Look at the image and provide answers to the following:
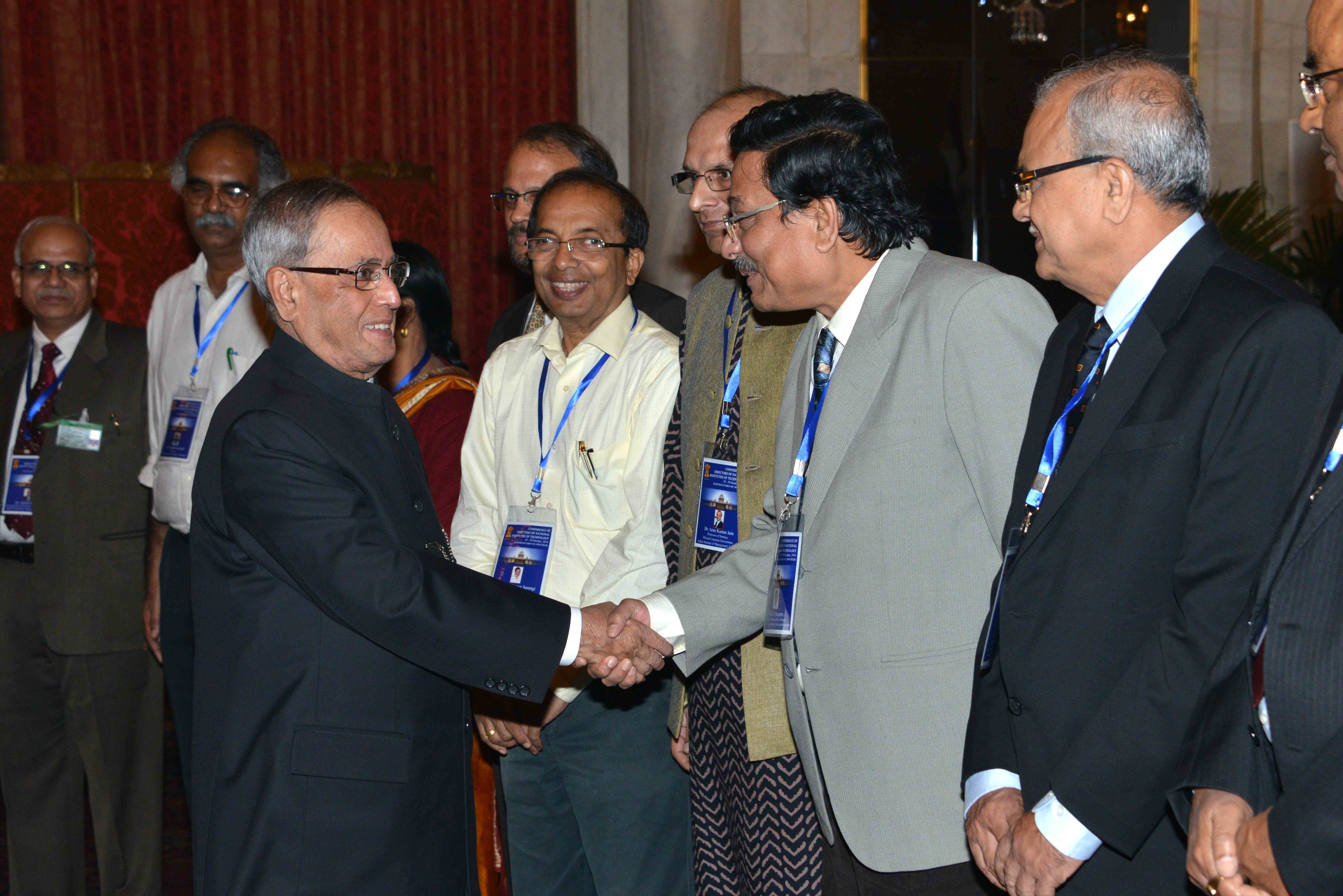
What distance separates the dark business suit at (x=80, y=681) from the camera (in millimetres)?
3525

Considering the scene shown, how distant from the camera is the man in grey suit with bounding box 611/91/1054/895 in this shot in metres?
1.90

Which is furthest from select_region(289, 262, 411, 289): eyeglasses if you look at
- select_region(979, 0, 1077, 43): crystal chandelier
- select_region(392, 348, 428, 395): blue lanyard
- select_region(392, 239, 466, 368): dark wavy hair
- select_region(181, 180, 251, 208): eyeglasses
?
select_region(979, 0, 1077, 43): crystal chandelier

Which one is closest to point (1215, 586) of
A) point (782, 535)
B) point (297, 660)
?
point (782, 535)

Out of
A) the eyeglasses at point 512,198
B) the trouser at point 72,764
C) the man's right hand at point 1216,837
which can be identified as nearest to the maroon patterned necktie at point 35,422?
the trouser at point 72,764

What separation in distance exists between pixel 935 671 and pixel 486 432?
1401 mm

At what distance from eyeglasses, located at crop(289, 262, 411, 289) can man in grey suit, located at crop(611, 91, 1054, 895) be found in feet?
2.27

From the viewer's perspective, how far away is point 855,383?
2008 millimetres

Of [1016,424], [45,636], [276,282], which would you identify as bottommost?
[45,636]

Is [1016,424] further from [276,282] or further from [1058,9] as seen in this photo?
[1058,9]

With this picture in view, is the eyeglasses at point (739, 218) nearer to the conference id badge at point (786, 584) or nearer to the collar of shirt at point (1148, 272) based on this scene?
the conference id badge at point (786, 584)

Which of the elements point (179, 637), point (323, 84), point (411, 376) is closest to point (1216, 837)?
→ point (411, 376)

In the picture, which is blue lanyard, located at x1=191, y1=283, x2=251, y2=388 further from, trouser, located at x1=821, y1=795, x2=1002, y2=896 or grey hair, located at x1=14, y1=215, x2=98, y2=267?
trouser, located at x1=821, y1=795, x2=1002, y2=896

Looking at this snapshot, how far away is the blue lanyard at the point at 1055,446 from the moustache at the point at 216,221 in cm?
→ 279

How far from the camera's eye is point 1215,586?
4.84 ft
